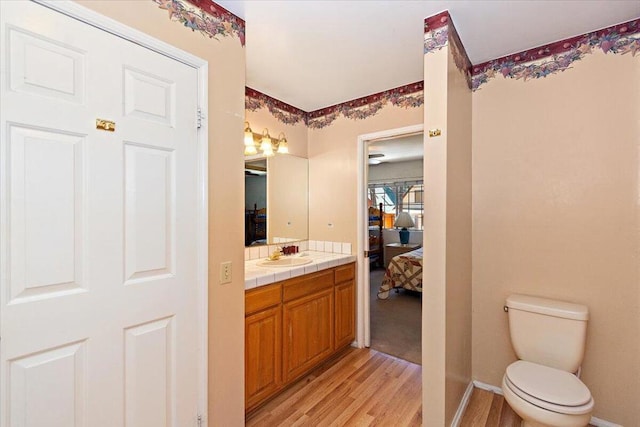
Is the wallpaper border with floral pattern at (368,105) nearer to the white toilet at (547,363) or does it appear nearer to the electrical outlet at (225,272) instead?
the white toilet at (547,363)

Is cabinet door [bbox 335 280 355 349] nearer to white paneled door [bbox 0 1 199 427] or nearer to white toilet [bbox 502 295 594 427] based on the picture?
white toilet [bbox 502 295 594 427]

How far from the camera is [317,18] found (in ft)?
5.54

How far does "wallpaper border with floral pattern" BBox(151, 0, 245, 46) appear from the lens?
4.55 feet

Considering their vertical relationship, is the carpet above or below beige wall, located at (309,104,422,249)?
below

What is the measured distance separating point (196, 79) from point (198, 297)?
112 cm

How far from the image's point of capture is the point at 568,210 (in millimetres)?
1935

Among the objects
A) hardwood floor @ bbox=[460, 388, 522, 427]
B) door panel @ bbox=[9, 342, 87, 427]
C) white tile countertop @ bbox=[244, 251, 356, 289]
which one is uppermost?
white tile countertop @ bbox=[244, 251, 356, 289]

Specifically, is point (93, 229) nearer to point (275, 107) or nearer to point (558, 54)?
point (275, 107)

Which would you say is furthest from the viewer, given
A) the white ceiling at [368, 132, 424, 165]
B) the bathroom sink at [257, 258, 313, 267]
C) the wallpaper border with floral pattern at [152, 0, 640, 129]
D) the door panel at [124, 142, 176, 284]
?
the white ceiling at [368, 132, 424, 165]

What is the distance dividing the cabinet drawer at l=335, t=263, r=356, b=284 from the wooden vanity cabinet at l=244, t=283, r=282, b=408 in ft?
2.44

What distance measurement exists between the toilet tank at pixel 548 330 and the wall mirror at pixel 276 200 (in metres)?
2.01

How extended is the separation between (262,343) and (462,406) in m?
1.43

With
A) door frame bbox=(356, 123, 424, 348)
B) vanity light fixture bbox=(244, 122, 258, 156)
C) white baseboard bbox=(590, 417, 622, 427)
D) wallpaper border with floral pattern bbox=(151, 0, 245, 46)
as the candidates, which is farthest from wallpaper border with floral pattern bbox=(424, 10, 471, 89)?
white baseboard bbox=(590, 417, 622, 427)

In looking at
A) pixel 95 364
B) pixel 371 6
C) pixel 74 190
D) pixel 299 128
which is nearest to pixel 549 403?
pixel 95 364
